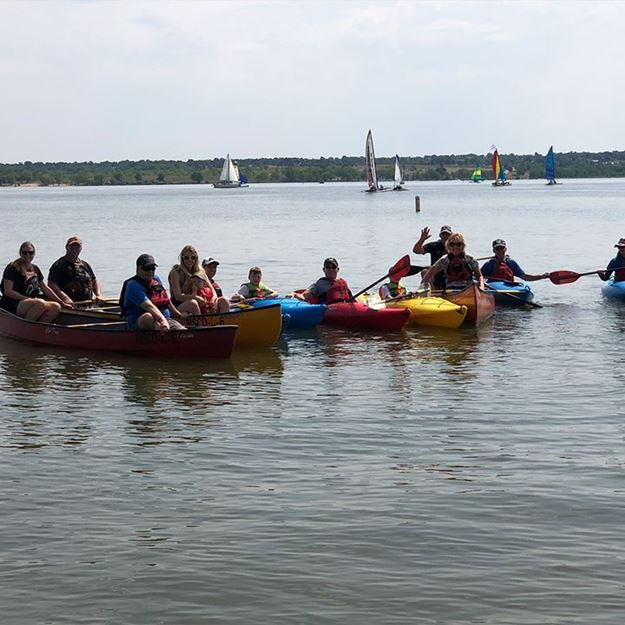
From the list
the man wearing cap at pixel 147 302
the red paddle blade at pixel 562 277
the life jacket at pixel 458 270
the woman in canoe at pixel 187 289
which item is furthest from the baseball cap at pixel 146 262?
the red paddle blade at pixel 562 277

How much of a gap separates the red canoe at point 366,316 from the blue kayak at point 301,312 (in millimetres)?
459

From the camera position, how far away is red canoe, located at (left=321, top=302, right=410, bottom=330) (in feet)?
64.4

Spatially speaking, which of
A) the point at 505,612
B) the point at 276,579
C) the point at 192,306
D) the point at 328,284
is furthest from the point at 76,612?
the point at 328,284

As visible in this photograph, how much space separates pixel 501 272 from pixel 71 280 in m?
8.76

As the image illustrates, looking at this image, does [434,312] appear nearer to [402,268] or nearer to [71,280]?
[402,268]

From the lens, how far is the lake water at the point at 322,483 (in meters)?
7.67

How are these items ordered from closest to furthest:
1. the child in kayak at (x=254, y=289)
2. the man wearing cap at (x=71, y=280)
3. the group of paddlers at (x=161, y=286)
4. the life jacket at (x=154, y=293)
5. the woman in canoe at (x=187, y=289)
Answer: the life jacket at (x=154, y=293), the group of paddlers at (x=161, y=286), the woman in canoe at (x=187, y=289), the man wearing cap at (x=71, y=280), the child in kayak at (x=254, y=289)

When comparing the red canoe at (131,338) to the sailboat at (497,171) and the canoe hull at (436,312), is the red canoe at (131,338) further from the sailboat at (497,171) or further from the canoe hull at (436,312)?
the sailboat at (497,171)

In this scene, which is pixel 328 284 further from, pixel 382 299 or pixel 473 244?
pixel 473 244

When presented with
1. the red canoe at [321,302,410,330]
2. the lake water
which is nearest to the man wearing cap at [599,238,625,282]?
the lake water

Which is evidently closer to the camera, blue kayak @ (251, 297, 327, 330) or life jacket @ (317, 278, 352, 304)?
blue kayak @ (251, 297, 327, 330)

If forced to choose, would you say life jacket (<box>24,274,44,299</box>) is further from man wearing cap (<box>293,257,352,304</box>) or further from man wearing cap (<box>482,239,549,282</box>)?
man wearing cap (<box>482,239,549,282</box>)

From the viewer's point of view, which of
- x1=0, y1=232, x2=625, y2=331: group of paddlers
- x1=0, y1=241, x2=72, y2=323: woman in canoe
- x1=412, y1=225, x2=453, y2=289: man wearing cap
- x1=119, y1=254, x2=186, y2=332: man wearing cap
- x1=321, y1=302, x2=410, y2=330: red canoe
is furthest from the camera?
x1=412, y1=225, x2=453, y2=289: man wearing cap

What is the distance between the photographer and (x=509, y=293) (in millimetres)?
22859
